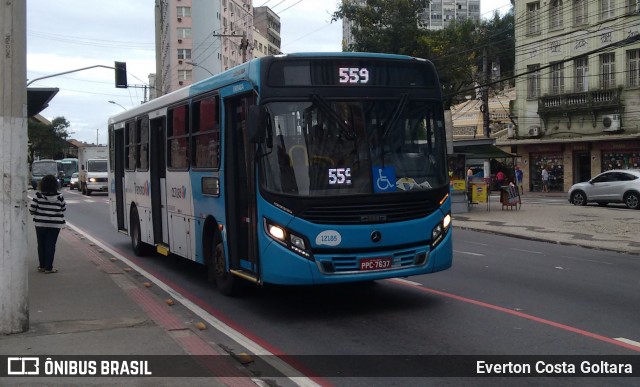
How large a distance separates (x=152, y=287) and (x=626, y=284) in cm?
747

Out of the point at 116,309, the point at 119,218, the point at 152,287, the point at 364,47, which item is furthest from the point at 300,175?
the point at 364,47

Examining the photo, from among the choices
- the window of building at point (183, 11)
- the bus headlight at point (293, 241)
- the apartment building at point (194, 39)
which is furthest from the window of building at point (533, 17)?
the window of building at point (183, 11)

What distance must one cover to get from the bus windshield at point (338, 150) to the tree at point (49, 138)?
81.4 meters

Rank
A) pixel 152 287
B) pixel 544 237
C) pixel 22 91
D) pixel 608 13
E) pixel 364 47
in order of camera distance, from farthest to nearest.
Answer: pixel 364 47, pixel 608 13, pixel 544 237, pixel 152 287, pixel 22 91

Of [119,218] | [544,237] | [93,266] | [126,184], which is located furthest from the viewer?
[544,237]

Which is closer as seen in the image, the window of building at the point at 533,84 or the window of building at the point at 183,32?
the window of building at the point at 533,84

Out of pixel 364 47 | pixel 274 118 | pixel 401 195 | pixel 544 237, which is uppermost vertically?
pixel 364 47

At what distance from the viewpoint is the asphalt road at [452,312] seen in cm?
674

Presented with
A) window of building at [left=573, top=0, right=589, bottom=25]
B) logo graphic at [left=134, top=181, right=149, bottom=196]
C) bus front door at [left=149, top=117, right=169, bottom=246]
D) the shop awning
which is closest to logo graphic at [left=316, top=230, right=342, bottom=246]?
bus front door at [left=149, top=117, right=169, bottom=246]

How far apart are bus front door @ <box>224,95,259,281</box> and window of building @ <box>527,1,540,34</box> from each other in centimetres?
3710

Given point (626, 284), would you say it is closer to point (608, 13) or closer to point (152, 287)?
point (152, 287)

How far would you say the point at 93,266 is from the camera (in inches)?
493

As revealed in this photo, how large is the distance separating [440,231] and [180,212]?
4.66 meters

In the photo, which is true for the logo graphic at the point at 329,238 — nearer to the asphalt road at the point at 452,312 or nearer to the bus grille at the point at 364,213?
the bus grille at the point at 364,213
